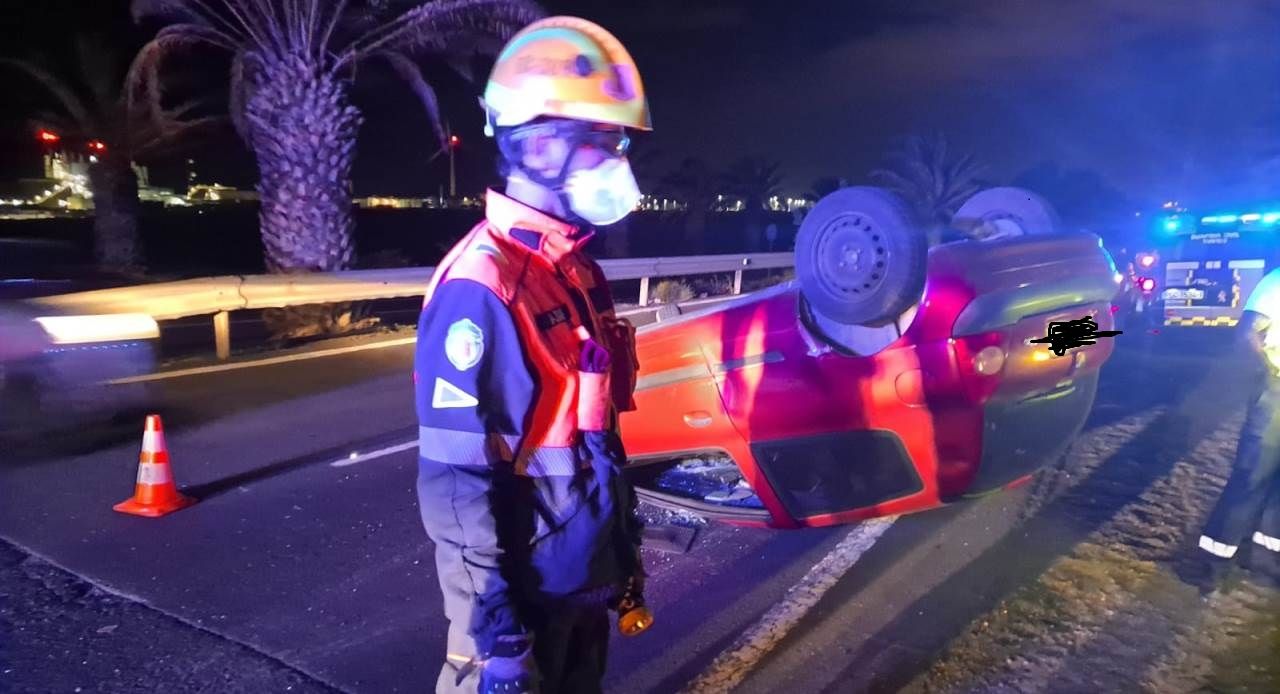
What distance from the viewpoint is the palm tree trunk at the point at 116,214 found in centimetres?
2241

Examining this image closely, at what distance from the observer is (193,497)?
18.2ft

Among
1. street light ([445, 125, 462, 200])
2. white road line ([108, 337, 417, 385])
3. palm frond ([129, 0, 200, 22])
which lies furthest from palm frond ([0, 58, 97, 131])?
white road line ([108, 337, 417, 385])

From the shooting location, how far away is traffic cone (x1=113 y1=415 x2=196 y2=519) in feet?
17.3

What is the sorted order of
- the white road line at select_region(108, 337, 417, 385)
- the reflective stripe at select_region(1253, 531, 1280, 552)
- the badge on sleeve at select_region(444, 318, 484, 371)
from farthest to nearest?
the white road line at select_region(108, 337, 417, 385)
the reflective stripe at select_region(1253, 531, 1280, 552)
the badge on sleeve at select_region(444, 318, 484, 371)

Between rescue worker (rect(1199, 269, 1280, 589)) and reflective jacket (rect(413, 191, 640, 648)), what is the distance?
3.74 metres

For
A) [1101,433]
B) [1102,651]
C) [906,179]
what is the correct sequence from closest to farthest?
A: 1. [1102,651]
2. [1101,433]
3. [906,179]

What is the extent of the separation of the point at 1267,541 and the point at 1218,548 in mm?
375

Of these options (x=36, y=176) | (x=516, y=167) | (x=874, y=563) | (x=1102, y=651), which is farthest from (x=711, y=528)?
(x=36, y=176)

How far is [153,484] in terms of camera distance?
5309 mm

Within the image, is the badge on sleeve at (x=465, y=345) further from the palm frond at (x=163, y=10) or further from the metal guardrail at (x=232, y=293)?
the palm frond at (x=163, y=10)

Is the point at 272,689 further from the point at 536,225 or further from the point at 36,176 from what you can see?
the point at 36,176

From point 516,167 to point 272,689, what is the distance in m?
2.31

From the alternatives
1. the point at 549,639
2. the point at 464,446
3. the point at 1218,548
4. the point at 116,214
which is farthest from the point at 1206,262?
the point at 116,214

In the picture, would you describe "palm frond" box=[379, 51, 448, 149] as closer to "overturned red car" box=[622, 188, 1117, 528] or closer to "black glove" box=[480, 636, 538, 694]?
"overturned red car" box=[622, 188, 1117, 528]
